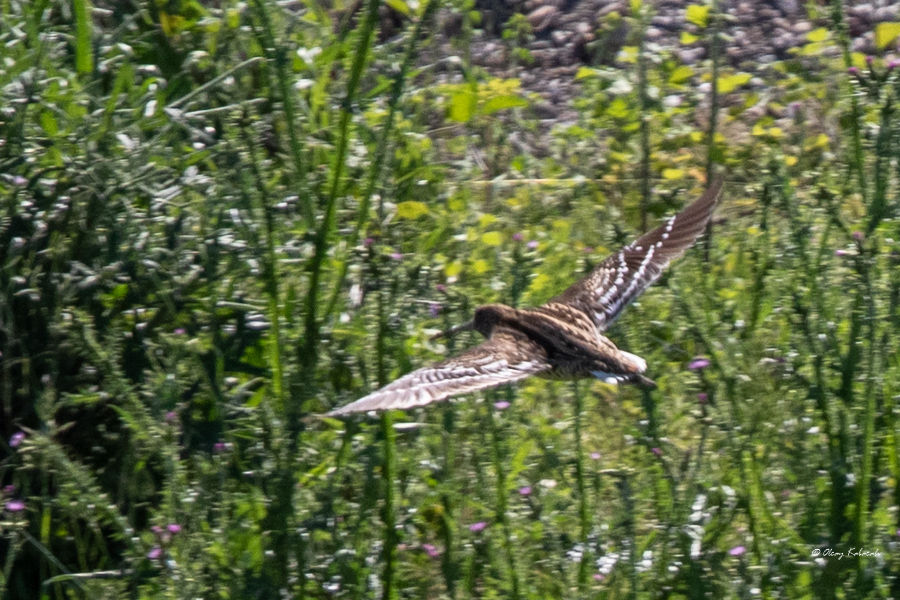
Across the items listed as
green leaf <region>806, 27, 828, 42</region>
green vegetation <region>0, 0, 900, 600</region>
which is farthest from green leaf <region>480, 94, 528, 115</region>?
green leaf <region>806, 27, 828, 42</region>

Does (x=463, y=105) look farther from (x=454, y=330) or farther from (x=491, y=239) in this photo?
(x=454, y=330)

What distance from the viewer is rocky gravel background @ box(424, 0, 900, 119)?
6.47 metres

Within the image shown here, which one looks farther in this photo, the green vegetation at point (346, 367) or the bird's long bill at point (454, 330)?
the bird's long bill at point (454, 330)

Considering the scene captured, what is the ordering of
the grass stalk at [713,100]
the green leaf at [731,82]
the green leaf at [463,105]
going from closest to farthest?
the green leaf at [463,105]
the grass stalk at [713,100]
the green leaf at [731,82]

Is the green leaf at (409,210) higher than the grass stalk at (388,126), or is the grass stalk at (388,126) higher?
the grass stalk at (388,126)

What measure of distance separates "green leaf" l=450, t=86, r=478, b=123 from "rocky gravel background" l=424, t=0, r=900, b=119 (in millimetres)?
1652

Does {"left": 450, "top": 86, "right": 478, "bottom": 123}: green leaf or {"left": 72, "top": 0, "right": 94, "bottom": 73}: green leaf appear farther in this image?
{"left": 450, "top": 86, "right": 478, "bottom": 123}: green leaf

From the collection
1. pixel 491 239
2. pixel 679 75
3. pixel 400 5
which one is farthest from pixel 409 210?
pixel 679 75

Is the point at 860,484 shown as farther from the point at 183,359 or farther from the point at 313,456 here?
the point at 183,359

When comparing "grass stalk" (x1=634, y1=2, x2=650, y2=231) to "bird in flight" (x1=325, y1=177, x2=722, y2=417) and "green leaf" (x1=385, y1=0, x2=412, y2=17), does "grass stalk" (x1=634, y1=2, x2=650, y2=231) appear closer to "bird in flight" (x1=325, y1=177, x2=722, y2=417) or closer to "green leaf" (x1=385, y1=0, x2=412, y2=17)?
"bird in flight" (x1=325, y1=177, x2=722, y2=417)

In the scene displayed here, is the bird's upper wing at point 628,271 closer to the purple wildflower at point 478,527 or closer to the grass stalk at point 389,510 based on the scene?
the purple wildflower at point 478,527

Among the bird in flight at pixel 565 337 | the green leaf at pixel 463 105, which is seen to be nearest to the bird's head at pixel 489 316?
the bird in flight at pixel 565 337

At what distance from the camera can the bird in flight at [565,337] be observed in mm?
3039

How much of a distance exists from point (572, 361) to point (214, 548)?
1.04 metres
